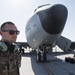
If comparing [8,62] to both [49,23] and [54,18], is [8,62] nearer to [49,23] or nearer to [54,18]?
[54,18]

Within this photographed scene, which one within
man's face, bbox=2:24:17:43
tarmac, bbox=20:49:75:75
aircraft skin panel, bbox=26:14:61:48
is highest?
man's face, bbox=2:24:17:43

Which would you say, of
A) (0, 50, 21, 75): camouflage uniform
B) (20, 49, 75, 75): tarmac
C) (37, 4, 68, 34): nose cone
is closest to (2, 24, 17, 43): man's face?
(0, 50, 21, 75): camouflage uniform

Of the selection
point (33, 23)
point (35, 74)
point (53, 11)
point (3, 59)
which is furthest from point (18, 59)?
point (33, 23)

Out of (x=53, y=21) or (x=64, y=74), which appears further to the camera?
(x=53, y=21)

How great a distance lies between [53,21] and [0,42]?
11.7 meters

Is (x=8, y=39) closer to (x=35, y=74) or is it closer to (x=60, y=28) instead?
(x=35, y=74)

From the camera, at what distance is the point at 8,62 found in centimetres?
338

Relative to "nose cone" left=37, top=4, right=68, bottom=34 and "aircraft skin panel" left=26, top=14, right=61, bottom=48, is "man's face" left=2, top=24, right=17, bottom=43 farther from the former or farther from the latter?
"aircraft skin panel" left=26, top=14, right=61, bottom=48

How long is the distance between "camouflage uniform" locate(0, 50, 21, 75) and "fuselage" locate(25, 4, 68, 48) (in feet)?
37.3

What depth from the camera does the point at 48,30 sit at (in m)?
15.3

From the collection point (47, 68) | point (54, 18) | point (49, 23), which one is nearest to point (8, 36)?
point (47, 68)

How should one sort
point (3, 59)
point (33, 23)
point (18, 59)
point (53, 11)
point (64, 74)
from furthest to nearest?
point (33, 23), point (53, 11), point (64, 74), point (18, 59), point (3, 59)

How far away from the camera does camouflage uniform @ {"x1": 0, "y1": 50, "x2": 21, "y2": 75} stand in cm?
333

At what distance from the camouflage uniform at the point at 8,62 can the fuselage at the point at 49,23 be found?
37.3 ft
